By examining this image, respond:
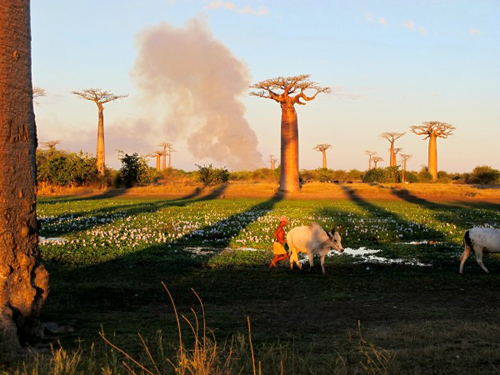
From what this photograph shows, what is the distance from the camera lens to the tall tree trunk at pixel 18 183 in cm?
818

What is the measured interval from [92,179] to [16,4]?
52200 mm

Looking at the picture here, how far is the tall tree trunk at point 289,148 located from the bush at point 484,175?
41.1 m

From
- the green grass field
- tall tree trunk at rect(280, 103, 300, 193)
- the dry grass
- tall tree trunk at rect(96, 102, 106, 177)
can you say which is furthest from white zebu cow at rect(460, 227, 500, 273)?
tall tree trunk at rect(96, 102, 106, 177)

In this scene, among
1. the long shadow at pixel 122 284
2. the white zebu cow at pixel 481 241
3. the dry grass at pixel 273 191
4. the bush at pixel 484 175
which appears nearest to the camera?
the long shadow at pixel 122 284

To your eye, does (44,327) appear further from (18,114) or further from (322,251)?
(322,251)

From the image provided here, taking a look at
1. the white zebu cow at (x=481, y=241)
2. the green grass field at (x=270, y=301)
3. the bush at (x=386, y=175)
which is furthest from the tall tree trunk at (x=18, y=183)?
the bush at (x=386, y=175)

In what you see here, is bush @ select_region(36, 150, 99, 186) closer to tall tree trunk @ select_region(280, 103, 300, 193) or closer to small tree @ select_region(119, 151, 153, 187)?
small tree @ select_region(119, 151, 153, 187)

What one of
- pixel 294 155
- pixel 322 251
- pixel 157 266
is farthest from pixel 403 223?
pixel 294 155

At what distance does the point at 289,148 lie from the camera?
54562mm

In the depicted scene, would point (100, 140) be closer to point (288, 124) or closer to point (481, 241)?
point (288, 124)

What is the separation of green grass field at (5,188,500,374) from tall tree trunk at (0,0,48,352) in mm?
611

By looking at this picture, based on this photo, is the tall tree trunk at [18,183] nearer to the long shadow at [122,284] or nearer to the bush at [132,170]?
the long shadow at [122,284]

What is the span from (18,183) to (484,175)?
282ft

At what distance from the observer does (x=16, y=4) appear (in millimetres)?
8578
